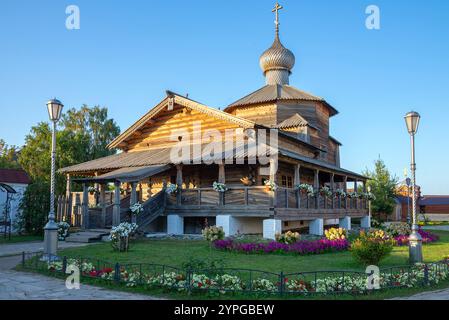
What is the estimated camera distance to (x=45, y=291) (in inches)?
315

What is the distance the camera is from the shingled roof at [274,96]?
A: 28797mm

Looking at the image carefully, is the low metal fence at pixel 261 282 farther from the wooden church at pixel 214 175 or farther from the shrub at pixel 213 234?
the wooden church at pixel 214 175

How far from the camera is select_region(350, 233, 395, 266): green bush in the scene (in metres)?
11.0

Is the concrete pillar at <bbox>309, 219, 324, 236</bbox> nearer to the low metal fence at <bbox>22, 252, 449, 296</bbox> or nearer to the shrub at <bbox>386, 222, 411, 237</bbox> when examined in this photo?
the shrub at <bbox>386, 222, 411, 237</bbox>

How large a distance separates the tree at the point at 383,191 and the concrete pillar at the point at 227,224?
24.4 metres

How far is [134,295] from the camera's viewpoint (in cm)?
773

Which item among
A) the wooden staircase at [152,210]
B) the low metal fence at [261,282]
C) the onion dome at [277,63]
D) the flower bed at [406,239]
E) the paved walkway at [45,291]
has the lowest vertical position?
the flower bed at [406,239]

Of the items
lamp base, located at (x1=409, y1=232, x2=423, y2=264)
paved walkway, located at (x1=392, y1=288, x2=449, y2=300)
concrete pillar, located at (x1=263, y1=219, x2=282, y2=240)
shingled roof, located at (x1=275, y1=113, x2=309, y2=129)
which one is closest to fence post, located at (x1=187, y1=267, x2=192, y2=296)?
paved walkway, located at (x1=392, y1=288, x2=449, y2=300)

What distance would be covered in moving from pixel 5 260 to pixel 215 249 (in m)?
6.73

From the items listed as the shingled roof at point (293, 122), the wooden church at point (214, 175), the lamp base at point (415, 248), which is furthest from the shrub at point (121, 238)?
the shingled roof at point (293, 122)

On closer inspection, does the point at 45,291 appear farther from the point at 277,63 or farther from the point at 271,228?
the point at 277,63

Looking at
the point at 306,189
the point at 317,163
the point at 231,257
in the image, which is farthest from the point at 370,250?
the point at 317,163

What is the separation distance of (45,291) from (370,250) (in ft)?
26.2
